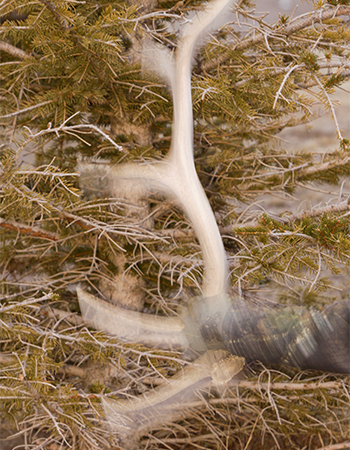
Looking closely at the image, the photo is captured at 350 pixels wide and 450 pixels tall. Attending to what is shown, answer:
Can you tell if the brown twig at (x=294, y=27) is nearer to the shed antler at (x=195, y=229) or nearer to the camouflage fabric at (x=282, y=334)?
the shed antler at (x=195, y=229)

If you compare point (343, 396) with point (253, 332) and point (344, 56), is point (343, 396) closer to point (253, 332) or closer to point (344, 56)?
point (253, 332)

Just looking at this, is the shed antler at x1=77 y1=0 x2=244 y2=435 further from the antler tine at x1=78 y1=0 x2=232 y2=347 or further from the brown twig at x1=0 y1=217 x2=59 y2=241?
the brown twig at x1=0 y1=217 x2=59 y2=241

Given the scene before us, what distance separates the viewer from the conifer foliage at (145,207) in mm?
755

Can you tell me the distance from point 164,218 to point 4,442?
27.7 inches

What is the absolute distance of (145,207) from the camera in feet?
3.21

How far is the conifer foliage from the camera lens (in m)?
0.75

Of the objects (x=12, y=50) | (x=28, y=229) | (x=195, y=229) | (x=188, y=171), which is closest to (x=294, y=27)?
(x=188, y=171)

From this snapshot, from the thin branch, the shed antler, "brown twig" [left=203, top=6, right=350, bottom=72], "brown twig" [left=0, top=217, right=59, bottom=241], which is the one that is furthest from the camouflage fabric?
the thin branch

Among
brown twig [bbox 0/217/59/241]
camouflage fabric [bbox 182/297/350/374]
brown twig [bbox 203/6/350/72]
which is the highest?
brown twig [bbox 203/6/350/72]

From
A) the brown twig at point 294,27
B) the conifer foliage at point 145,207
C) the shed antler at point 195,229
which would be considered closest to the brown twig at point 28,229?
the conifer foliage at point 145,207

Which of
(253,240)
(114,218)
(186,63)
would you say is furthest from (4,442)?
(186,63)

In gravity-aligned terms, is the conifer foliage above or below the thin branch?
below

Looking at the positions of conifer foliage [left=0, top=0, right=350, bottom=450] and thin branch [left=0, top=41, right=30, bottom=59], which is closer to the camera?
conifer foliage [left=0, top=0, right=350, bottom=450]

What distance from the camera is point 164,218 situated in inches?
40.7
